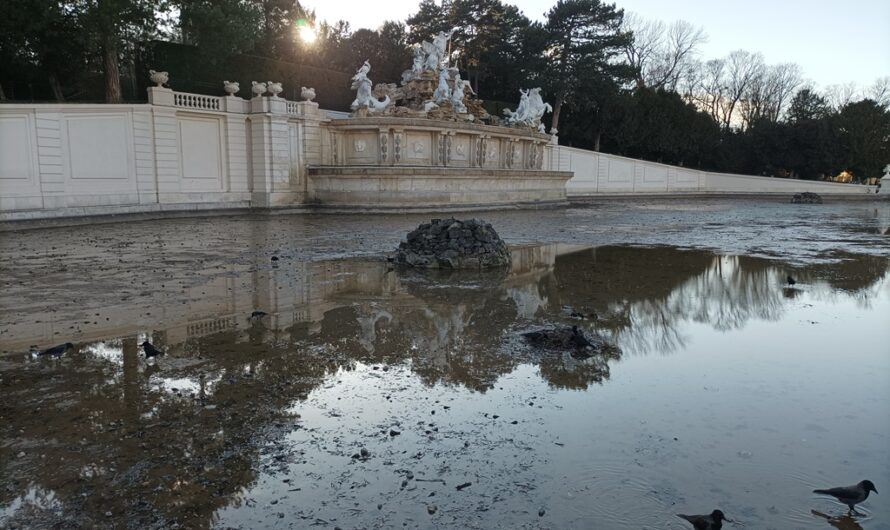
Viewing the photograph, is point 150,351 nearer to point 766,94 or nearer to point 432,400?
point 432,400

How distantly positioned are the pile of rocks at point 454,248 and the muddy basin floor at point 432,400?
48 centimetres

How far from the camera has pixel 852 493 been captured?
11.2 feet

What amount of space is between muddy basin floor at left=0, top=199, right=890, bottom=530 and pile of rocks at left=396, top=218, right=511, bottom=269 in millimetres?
483

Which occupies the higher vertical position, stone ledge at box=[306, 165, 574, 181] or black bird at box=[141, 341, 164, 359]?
stone ledge at box=[306, 165, 574, 181]

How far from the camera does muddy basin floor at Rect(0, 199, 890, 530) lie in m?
3.53

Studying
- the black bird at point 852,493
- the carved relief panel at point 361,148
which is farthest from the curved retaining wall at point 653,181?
the black bird at point 852,493

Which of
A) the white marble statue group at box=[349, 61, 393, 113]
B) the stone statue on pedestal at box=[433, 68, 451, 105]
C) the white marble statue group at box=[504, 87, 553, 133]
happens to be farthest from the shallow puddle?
the white marble statue group at box=[504, 87, 553, 133]

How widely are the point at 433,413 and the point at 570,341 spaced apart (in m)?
2.29

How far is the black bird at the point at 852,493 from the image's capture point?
3396 mm

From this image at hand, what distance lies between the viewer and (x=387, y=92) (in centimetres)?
3319

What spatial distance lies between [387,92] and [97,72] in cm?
1380

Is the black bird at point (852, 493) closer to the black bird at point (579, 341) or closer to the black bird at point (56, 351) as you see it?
the black bird at point (579, 341)

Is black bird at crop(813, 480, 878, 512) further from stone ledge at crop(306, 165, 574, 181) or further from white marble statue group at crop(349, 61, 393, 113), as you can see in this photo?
white marble statue group at crop(349, 61, 393, 113)

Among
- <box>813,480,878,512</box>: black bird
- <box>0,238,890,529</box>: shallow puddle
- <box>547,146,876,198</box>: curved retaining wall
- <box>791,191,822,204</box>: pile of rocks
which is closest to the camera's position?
<box>813,480,878,512</box>: black bird
